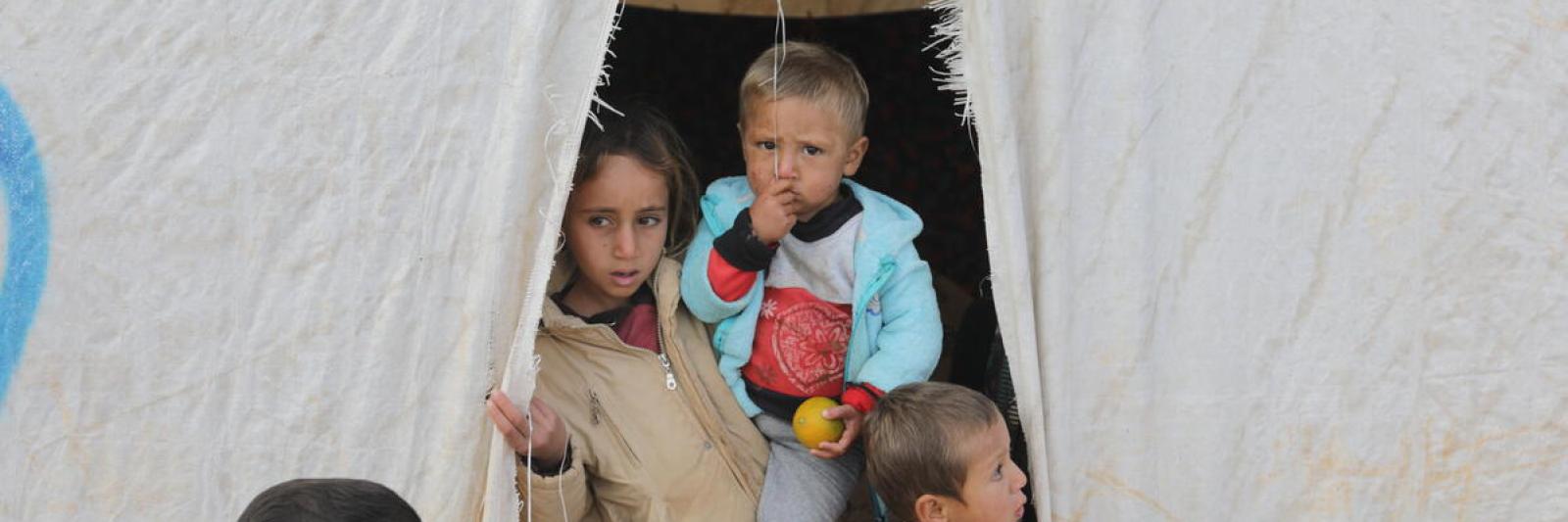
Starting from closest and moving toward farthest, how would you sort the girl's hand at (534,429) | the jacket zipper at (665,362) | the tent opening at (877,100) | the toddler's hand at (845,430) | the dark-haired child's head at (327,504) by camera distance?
the dark-haired child's head at (327,504) < the girl's hand at (534,429) < the toddler's hand at (845,430) < the jacket zipper at (665,362) < the tent opening at (877,100)

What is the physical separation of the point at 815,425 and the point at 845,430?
59mm

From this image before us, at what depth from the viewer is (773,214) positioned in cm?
259

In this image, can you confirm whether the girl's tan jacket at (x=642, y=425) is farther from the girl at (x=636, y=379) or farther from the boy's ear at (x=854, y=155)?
the boy's ear at (x=854, y=155)

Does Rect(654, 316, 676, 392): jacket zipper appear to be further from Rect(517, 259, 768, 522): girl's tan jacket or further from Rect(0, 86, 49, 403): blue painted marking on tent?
Rect(0, 86, 49, 403): blue painted marking on tent

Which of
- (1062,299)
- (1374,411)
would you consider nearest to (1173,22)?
(1062,299)

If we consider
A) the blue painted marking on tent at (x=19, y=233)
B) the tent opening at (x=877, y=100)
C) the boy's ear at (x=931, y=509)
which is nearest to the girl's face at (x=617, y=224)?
the boy's ear at (x=931, y=509)

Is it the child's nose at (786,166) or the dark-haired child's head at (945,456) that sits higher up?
the child's nose at (786,166)

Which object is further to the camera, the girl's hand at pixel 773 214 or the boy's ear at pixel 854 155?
the boy's ear at pixel 854 155

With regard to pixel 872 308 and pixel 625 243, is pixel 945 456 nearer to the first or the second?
pixel 872 308

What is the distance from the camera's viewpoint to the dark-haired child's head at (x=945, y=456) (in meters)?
2.46

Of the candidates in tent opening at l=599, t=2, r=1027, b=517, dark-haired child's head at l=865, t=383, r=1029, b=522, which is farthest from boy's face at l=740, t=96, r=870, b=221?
tent opening at l=599, t=2, r=1027, b=517

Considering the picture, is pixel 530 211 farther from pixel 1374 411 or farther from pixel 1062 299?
pixel 1374 411

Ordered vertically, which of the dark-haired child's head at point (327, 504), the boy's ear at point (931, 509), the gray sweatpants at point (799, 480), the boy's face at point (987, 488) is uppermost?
the dark-haired child's head at point (327, 504)

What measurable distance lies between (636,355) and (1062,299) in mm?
736
